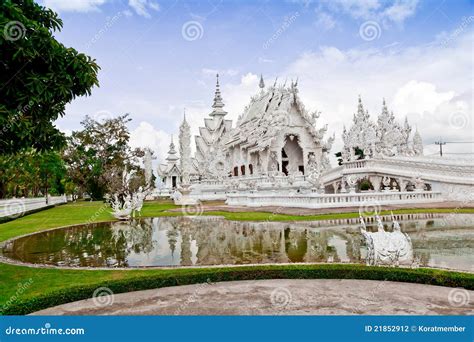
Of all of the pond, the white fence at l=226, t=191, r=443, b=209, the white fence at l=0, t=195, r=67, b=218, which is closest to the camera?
the pond

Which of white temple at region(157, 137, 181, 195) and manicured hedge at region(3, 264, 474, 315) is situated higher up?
white temple at region(157, 137, 181, 195)

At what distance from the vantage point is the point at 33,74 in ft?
22.3

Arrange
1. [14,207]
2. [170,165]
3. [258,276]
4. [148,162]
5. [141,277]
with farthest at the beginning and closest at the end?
[170,165] < [148,162] < [14,207] < [258,276] < [141,277]

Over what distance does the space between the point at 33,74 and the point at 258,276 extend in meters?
5.90

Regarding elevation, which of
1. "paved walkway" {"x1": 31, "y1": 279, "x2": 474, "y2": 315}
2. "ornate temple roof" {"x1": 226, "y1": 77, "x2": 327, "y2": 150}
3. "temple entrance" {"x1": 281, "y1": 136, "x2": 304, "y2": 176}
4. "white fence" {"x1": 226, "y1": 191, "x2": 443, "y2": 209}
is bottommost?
"paved walkway" {"x1": 31, "y1": 279, "x2": 474, "y2": 315}

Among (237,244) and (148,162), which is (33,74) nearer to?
(237,244)

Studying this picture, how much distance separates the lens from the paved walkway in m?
5.63

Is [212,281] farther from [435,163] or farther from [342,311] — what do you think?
[435,163]

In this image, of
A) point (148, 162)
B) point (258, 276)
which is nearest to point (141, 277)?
point (258, 276)

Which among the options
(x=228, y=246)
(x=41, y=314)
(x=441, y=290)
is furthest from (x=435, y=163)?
(x=41, y=314)

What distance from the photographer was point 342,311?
5.57m

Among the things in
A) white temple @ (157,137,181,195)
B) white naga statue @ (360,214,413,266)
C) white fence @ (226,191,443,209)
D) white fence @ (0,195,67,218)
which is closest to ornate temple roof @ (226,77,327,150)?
white fence @ (226,191,443,209)

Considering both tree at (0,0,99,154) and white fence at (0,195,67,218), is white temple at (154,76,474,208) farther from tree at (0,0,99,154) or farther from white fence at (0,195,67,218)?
tree at (0,0,99,154)

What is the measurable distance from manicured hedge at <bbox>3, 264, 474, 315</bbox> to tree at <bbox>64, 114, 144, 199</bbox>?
3969cm
